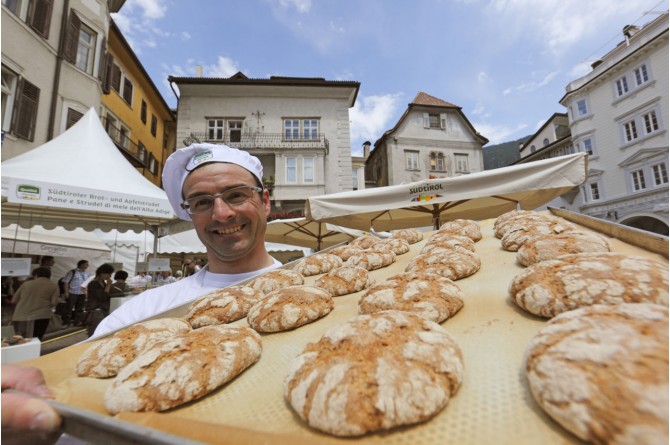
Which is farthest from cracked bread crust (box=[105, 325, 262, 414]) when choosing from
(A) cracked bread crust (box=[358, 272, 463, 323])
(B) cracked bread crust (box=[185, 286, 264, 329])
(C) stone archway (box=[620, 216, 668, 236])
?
(C) stone archway (box=[620, 216, 668, 236])

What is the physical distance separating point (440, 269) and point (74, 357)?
7.04 ft

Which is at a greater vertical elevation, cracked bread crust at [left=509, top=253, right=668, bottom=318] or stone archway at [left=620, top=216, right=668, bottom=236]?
stone archway at [left=620, top=216, right=668, bottom=236]

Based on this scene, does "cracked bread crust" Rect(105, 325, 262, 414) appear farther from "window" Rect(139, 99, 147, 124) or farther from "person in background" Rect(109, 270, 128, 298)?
"window" Rect(139, 99, 147, 124)

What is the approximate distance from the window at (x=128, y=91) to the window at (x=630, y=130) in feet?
103

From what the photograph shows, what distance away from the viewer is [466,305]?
1.58m

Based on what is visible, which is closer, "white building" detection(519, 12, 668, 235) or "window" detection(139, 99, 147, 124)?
"white building" detection(519, 12, 668, 235)

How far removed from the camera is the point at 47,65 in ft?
31.2

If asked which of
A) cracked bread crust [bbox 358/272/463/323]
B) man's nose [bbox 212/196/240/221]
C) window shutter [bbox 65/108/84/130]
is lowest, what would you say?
cracked bread crust [bbox 358/272/463/323]

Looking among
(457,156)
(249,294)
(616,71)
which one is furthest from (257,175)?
(616,71)

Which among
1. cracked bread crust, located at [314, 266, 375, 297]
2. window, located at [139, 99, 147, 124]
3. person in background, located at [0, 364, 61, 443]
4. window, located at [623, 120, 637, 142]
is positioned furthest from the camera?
window, located at [623, 120, 637, 142]

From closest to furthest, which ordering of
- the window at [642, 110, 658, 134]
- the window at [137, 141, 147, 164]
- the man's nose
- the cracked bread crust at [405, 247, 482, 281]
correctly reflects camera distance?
the cracked bread crust at [405, 247, 482, 281] < the man's nose < the window at [137, 141, 147, 164] < the window at [642, 110, 658, 134]

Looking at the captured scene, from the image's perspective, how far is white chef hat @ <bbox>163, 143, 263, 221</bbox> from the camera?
240cm

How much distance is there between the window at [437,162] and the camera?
24992 millimetres

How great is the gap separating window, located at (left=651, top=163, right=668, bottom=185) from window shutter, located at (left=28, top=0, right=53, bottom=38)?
30.2 metres
